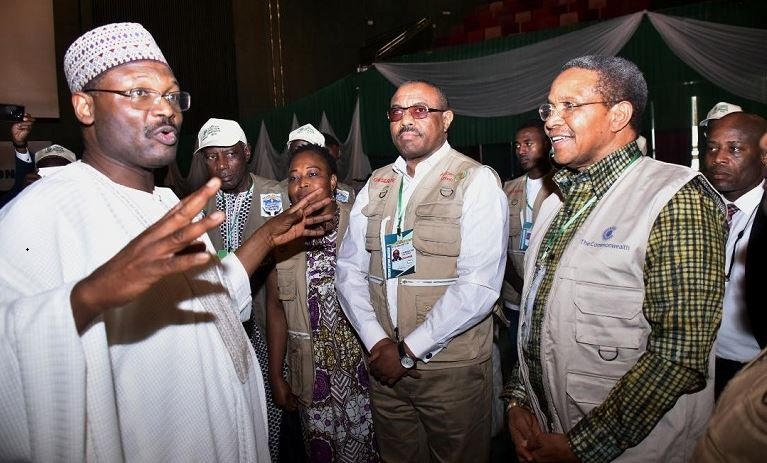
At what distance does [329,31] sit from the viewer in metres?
15.1

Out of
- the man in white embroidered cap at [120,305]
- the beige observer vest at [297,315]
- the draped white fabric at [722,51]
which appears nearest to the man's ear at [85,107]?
the man in white embroidered cap at [120,305]

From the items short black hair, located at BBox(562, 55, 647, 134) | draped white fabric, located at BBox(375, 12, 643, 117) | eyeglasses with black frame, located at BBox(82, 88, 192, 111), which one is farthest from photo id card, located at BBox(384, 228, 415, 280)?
draped white fabric, located at BBox(375, 12, 643, 117)

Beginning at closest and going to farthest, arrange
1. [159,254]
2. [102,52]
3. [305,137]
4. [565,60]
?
[159,254] → [102,52] → [305,137] → [565,60]

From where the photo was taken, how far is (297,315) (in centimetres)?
283

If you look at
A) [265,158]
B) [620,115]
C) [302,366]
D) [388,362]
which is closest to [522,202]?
[388,362]

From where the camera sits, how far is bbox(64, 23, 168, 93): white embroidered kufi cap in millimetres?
1573

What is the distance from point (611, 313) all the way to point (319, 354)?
5.22 feet

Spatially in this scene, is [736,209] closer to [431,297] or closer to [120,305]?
[431,297]

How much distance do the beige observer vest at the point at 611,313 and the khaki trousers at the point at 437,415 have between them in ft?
2.46

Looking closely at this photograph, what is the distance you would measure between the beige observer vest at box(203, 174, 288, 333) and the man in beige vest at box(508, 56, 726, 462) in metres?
1.89

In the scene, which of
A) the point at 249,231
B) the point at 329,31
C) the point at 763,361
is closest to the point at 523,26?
the point at 329,31

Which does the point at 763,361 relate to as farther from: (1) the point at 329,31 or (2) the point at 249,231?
(1) the point at 329,31

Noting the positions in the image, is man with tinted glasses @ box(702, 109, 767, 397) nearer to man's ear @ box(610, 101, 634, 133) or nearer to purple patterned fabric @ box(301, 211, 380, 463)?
man's ear @ box(610, 101, 634, 133)

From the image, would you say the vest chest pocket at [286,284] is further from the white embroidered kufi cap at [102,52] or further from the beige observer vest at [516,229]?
the beige observer vest at [516,229]
